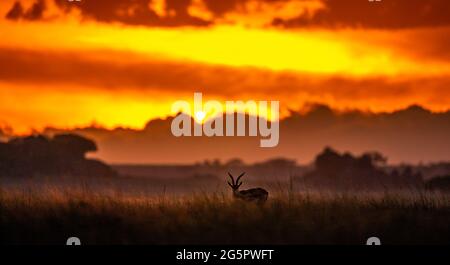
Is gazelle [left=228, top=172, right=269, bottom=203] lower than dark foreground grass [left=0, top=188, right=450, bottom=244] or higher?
higher

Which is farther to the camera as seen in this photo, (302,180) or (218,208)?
(302,180)

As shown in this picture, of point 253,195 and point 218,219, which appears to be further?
point 253,195

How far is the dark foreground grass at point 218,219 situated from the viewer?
65.5ft

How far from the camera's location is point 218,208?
21.0 meters

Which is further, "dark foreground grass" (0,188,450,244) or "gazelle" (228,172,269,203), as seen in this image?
"gazelle" (228,172,269,203)

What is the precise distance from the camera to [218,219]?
20484 millimetres

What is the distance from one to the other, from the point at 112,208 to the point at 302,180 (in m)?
3.66

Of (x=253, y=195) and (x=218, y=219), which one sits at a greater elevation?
(x=253, y=195)

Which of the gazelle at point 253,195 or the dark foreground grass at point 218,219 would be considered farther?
the gazelle at point 253,195

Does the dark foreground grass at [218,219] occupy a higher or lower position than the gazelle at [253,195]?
lower

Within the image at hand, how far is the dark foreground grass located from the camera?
65.5 ft
